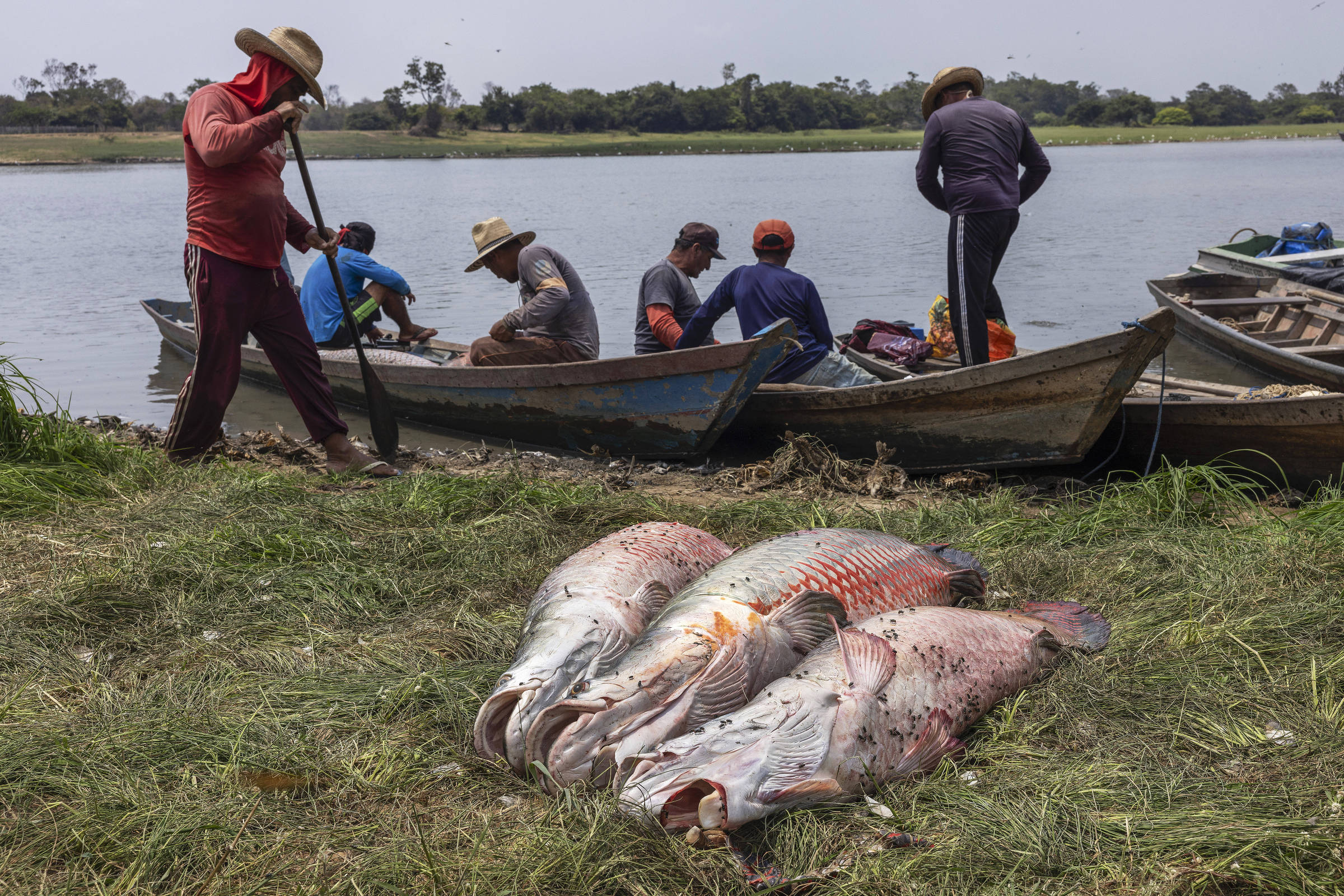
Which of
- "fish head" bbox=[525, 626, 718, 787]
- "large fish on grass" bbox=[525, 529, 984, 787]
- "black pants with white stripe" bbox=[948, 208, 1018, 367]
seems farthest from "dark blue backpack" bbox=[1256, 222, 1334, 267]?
"fish head" bbox=[525, 626, 718, 787]

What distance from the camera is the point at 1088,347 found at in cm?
576

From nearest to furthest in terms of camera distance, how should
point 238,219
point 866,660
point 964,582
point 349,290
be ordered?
point 866,660
point 964,582
point 238,219
point 349,290

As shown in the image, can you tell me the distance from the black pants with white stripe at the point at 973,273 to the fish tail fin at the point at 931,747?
4.95 meters

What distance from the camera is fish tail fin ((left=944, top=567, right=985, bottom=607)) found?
3.78 meters

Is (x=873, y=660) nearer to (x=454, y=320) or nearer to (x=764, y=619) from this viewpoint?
(x=764, y=619)

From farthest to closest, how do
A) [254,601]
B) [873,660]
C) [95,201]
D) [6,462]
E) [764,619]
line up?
[95,201], [6,462], [254,601], [764,619], [873,660]

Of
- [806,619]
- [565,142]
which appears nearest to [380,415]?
[806,619]

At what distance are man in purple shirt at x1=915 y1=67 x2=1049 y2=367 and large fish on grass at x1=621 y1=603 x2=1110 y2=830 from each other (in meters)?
4.47

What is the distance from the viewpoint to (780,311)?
23.8 ft

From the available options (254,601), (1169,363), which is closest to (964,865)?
(254,601)

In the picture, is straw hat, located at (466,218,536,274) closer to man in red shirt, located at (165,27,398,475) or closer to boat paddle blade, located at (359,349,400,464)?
boat paddle blade, located at (359,349,400,464)

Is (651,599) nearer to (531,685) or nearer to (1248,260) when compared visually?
(531,685)

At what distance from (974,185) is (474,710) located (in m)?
5.76

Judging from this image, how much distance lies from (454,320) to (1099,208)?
24427mm
